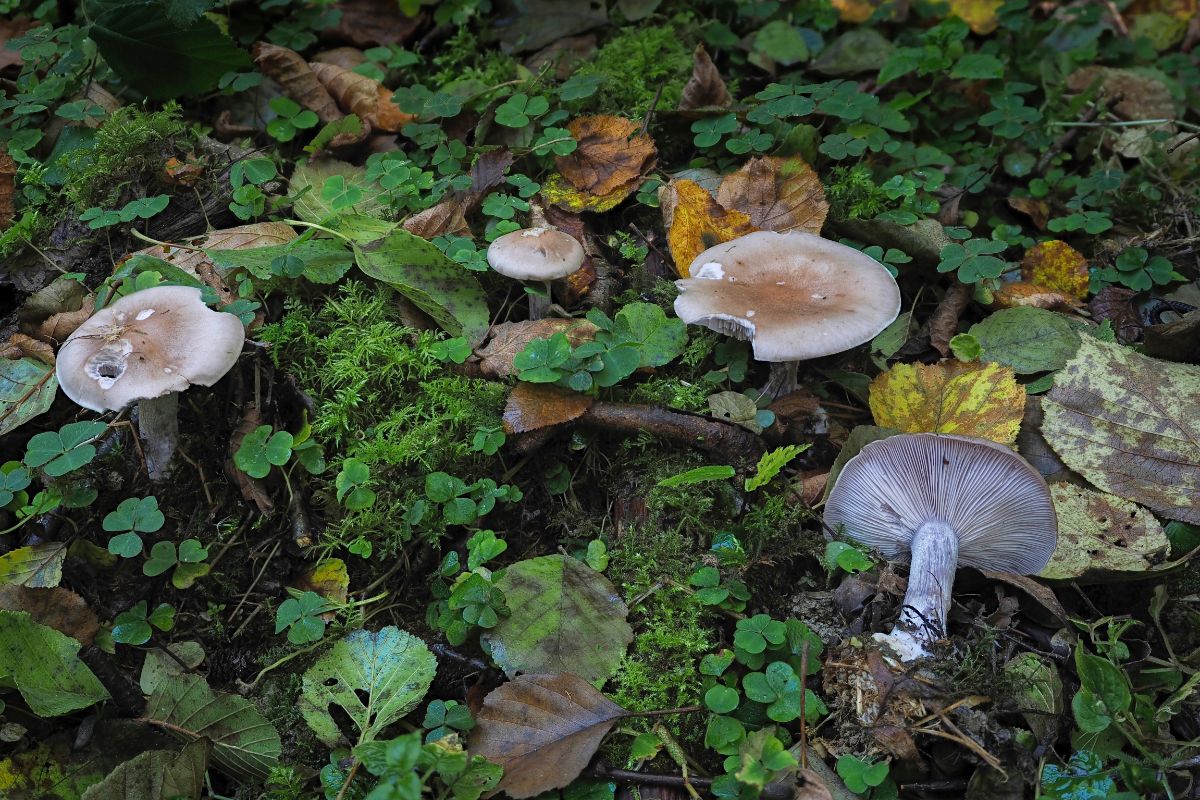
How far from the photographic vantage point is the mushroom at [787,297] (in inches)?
102

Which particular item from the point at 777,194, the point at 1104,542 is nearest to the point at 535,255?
the point at 777,194

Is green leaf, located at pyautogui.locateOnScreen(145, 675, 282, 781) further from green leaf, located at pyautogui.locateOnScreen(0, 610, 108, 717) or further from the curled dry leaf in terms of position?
the curled dry leaf

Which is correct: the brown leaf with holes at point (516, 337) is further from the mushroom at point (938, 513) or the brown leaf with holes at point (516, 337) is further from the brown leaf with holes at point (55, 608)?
the brown leaf with holes at point (55, 608)

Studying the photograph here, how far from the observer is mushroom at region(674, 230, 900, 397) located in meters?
2.60

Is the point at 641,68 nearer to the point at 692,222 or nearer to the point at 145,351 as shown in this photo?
the point at 692,222

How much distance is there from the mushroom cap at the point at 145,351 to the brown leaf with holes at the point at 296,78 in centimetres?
151

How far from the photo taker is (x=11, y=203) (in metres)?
3.32

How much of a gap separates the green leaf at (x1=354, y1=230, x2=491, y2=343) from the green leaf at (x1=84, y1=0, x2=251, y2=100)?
4.06 feet

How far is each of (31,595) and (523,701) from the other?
150 cm

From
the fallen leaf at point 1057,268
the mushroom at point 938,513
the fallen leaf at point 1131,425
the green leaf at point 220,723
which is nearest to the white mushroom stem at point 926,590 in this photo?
the mushroom at point 938,513

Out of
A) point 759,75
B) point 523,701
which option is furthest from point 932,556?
point 759,75

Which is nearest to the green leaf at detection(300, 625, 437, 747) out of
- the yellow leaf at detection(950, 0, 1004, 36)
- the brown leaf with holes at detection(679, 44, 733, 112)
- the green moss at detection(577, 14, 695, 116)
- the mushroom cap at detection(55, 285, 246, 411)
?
the mushroom cap at detection(55, 285, 246, 411)

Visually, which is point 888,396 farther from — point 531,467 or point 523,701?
point 523,701

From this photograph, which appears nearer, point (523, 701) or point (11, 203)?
point (523, 701)
